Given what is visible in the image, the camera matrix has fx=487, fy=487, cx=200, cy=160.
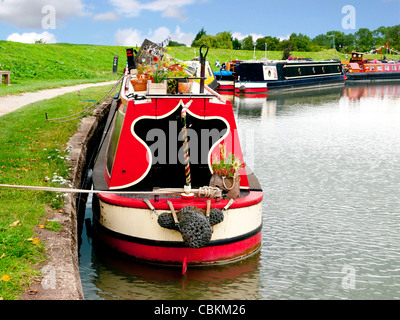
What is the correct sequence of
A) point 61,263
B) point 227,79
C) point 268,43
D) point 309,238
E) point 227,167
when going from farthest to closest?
point 268,43 < point 227,79 < point 309,238 < point 227,167 < point 61,263

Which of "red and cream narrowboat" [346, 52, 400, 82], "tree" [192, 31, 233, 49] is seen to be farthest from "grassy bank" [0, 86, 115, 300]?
"tree" [192, 31, 233, 49]

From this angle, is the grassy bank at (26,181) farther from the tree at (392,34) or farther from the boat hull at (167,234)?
the tree at (392,34)

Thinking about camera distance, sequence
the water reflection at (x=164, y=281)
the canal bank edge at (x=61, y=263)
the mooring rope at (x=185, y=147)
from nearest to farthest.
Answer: the canal bank edge at (x=61, y=263)
the water reflection at (x=164, y=281)
the mooring rope at (x=185, y=147)

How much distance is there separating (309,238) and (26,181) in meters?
5.01

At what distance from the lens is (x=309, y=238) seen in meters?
8.84

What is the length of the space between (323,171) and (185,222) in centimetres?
782

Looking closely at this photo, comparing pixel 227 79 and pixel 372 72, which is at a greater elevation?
pixel 372 72

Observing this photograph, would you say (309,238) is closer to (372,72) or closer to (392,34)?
(372,72)

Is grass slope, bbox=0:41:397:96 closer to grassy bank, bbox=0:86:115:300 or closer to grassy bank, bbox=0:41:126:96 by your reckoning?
grassy bank, bbox=0:41:126:96

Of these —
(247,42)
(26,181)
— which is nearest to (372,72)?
(247,42)

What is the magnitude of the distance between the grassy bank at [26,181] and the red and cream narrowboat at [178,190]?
3.39 feet

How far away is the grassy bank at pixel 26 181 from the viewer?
5266mm

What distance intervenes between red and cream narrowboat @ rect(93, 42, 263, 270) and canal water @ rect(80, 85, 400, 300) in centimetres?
34

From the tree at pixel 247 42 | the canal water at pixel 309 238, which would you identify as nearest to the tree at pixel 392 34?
the tree at pixel 247 42
